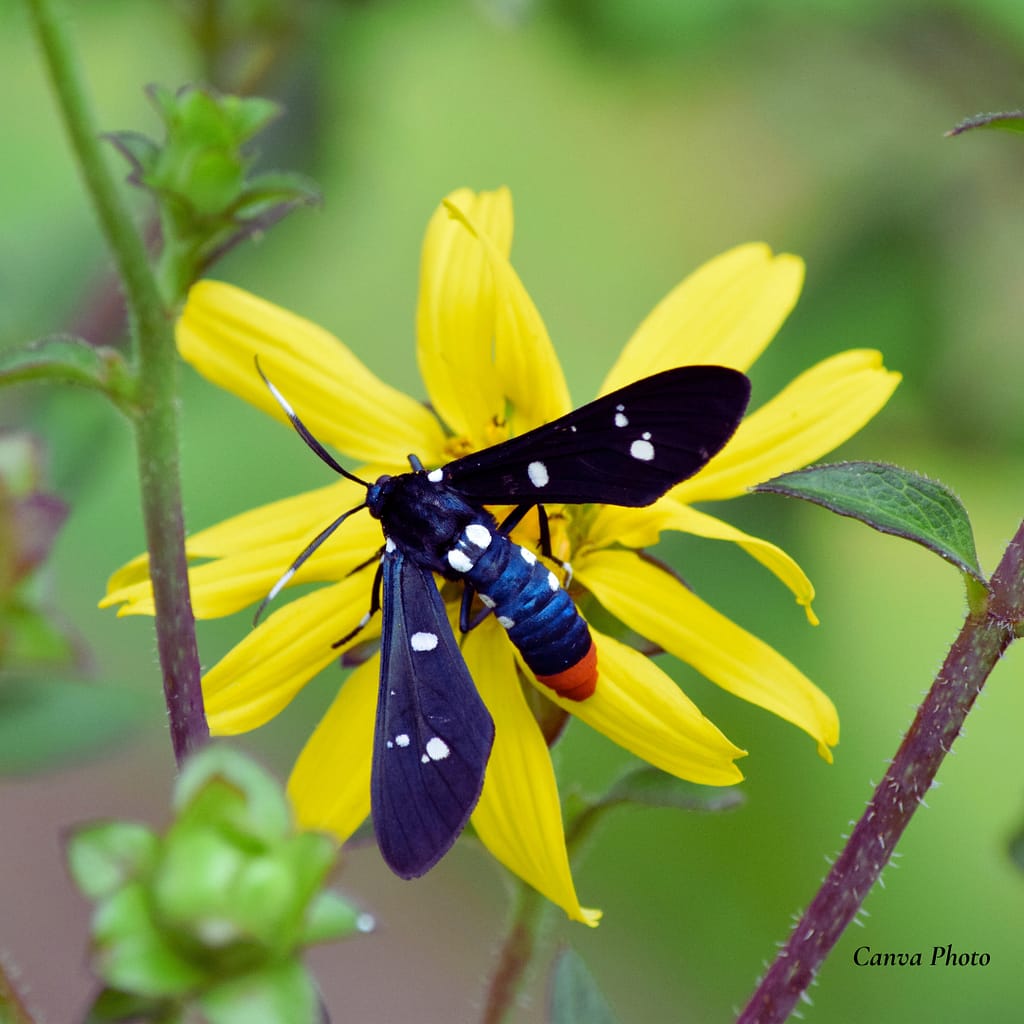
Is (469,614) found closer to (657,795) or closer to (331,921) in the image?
(657,795)

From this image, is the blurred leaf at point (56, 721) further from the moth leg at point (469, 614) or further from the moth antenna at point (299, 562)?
the moth leg at point (469, 614)

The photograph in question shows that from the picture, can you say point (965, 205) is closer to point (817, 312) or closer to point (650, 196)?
point (817, 312)

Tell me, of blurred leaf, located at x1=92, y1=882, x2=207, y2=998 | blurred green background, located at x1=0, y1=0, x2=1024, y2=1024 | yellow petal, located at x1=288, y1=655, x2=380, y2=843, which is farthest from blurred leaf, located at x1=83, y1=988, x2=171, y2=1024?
blurred green background, located at x1=0, y1=0, x2=1024, y2=1024

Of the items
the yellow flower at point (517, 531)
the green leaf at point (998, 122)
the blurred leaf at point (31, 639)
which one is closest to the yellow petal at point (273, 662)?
the yellow flower at point (517, 531)

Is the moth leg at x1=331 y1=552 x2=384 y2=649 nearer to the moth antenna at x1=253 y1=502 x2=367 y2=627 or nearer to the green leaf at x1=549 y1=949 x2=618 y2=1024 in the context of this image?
the moth antenna at x1=253 y1=502 x2=367 y2=627

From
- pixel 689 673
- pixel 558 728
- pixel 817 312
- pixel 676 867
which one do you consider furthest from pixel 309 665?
pixel 817 312

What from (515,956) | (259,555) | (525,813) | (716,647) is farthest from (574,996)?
(259,555)
